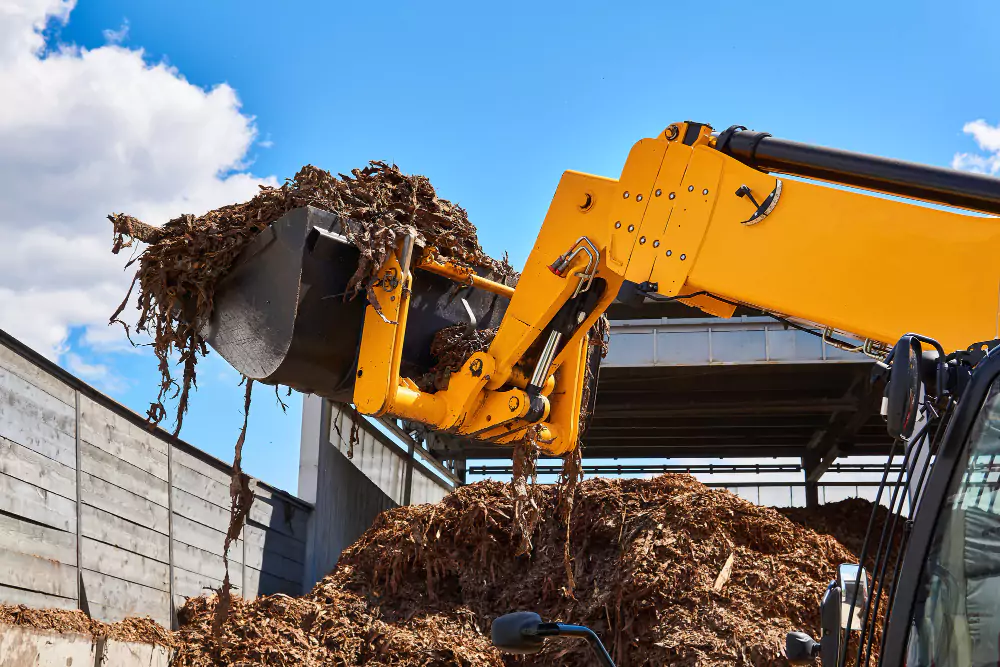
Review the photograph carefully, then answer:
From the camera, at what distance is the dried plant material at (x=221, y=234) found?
504 cm

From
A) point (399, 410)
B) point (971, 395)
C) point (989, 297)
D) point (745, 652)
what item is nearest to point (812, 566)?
point (745, 652)

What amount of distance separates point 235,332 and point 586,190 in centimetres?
186

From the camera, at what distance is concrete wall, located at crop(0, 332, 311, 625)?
6230 mm

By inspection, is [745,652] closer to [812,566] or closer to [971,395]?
[812,566]

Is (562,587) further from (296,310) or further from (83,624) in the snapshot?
(296,310)

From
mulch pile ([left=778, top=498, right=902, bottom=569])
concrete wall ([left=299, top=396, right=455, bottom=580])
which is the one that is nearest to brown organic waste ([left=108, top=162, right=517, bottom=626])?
concrete wall ([left=299, top=396, right=455, bottom=580])

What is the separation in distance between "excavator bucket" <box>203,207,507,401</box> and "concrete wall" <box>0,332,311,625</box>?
2.06 m

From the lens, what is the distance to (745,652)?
714 centimetres

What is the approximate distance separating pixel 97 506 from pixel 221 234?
291cm

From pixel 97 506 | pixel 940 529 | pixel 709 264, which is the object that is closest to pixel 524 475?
pixel 709 264

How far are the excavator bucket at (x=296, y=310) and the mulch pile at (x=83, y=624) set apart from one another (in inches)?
89.0

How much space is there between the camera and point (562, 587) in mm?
8219

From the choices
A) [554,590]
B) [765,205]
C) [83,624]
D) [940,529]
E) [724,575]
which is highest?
[765,205]

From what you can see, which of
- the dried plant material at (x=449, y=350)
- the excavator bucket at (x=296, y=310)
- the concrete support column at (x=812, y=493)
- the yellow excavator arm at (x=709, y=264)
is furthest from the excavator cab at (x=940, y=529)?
the concrete support column at (x=812, y=493)
